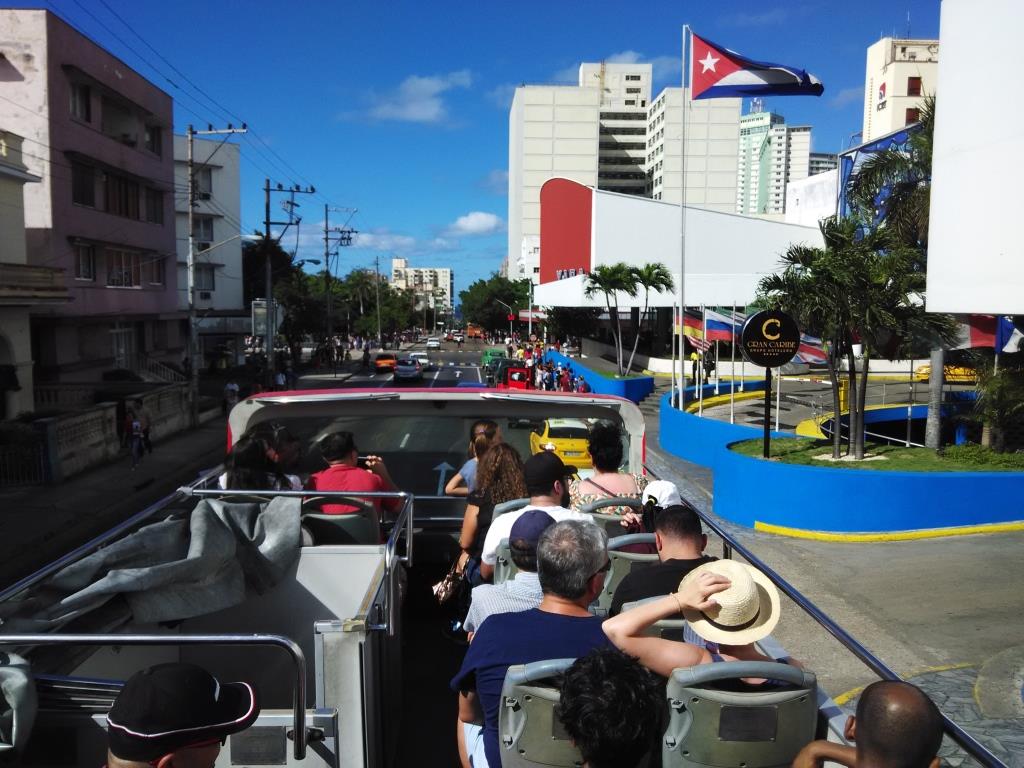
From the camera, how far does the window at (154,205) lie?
33.0 m

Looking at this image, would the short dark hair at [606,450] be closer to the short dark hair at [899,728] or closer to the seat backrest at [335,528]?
the seat backrest at [335,528]

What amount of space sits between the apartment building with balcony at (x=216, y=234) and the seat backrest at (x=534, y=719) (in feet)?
180

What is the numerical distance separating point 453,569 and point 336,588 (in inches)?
54.1

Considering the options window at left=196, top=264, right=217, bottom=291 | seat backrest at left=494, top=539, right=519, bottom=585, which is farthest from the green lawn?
window at left=196, top=264, right=217, bottom=291

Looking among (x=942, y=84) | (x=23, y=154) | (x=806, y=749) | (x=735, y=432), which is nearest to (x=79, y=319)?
(x=23, y=154)

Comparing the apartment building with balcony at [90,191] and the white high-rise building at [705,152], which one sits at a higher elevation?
the white high-rise building at [705,152]

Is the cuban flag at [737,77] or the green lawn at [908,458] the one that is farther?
the cuban flag at [737,77]

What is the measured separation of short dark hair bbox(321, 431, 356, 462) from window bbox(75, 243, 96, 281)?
83.5 feet

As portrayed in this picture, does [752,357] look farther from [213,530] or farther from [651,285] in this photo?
[651,285]

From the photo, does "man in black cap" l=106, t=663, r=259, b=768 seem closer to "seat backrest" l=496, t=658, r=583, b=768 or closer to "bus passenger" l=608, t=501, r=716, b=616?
"seat backrest" l=496, t=658, r=583, b=768

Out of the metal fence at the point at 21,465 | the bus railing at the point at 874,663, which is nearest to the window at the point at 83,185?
the metal fence at the point at 21,465

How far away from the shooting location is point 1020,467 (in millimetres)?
13727

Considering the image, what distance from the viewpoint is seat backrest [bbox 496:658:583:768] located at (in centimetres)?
282

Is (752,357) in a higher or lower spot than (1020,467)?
higher
